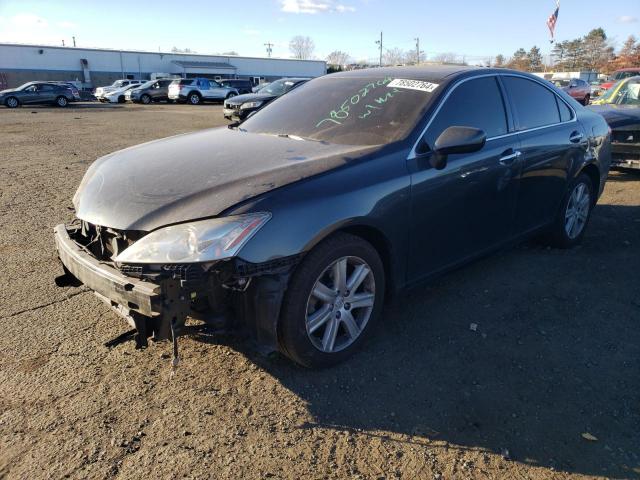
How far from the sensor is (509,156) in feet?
12.8

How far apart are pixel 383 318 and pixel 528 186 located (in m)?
1.75

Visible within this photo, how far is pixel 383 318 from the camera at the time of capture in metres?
3.62

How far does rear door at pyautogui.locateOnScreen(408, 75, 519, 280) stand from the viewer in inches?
130

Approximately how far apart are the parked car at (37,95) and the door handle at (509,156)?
33358 millimetres

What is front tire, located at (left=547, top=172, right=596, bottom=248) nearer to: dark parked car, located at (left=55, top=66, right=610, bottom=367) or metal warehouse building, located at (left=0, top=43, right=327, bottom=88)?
dark parked car, located at (left=55, top=66, right=610, bottom=367)

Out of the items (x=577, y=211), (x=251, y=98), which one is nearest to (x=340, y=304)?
(x=577, y=211)

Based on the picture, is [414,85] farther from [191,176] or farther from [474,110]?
[191,176]

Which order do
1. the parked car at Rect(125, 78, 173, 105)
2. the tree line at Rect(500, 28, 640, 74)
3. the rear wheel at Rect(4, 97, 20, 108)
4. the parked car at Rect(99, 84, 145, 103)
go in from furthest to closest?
the tree line at Rect(500, 28, 640, 74)
the parked car at Rect(99, 84, 145, 103)
the parked car at Rect(125, 78, 173, 105)
the rear wheel at Rect(4, 97, 20, 108)

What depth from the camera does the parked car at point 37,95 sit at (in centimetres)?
2994

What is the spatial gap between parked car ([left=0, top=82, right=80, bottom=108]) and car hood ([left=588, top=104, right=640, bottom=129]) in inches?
1241

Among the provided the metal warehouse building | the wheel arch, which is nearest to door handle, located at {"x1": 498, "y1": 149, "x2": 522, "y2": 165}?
the wheel arch

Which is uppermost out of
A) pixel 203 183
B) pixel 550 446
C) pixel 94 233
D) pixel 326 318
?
pixel 203 183

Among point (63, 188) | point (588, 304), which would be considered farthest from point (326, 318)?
point (63, 188)

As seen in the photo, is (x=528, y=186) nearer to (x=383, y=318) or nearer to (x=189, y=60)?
(x=383, y=318)
